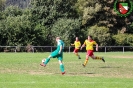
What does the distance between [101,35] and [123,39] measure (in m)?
3.83

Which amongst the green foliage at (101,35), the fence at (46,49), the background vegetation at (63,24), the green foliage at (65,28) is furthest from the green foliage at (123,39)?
the green foliage at (65,28)

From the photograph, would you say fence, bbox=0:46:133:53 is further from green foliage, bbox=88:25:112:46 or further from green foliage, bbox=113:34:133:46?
green foliage, bbox=113:34:133:46

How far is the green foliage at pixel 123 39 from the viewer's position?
5856 centimetres

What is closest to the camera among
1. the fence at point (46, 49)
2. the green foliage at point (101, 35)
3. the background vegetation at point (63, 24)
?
the fence at point (46, 49)

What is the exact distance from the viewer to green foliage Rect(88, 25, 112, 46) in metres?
57.8

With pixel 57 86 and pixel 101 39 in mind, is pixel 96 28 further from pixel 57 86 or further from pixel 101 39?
pixel 57 86

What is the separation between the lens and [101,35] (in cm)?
5822

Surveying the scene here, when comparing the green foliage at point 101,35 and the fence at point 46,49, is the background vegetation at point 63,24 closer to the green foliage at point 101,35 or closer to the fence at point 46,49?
the green foliage at point 101,35

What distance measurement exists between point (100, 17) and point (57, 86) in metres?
48.7

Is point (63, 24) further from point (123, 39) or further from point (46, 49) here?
point (123, 39)

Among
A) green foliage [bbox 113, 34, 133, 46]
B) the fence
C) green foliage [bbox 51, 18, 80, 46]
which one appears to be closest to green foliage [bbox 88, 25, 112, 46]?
the fence

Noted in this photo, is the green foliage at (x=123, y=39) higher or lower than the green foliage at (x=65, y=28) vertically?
lower

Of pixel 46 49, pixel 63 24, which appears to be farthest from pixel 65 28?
pixel 46 49

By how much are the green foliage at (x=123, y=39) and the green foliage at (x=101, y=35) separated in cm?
132
